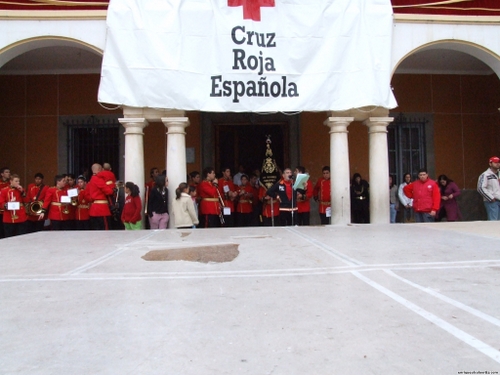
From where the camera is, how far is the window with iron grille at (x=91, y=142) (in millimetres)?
11586

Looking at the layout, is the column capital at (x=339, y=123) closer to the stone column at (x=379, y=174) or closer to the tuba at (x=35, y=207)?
the stone column at (x=379, y=174)

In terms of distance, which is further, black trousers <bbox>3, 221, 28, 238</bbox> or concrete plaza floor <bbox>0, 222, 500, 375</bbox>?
black trousers <bbox>3, 221, 28, 238</bbox>

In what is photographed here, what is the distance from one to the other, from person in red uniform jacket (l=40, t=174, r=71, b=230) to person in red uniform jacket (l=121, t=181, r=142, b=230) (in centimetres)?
126

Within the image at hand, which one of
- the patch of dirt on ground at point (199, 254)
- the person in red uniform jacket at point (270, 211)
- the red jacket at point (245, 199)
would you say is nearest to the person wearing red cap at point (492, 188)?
the person in red uniform jacket at point (270, 211)

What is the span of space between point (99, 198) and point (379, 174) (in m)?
5.38

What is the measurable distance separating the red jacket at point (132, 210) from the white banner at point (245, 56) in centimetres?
171

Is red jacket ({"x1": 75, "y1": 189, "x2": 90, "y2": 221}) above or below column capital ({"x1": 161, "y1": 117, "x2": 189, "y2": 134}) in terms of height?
below

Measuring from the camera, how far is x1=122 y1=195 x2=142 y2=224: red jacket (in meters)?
8.05

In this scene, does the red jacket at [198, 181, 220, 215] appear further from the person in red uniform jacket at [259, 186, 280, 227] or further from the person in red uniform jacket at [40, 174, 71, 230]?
the person in red uniform jacket at [40, 174, 71, 230]

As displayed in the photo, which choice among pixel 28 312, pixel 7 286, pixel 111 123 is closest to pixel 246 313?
pixel 28 312

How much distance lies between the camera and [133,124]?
8492mm

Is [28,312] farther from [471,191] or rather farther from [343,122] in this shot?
[471,191]

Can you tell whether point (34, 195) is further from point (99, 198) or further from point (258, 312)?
point (258, 312)

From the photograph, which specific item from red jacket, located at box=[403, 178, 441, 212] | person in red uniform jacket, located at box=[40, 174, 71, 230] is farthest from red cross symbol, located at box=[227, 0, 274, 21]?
person in red uniform jacket, located at box=[40, 174, 71, 230]
